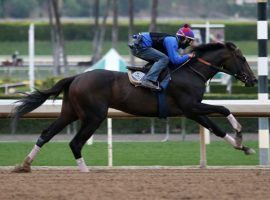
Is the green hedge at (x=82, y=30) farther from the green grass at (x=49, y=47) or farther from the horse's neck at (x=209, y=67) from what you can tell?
the horse's neck at (x=209, y=67)

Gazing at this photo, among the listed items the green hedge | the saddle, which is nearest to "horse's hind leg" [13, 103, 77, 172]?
the saddle

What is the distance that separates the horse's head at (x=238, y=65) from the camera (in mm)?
10872

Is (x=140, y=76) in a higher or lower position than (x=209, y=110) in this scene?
higher

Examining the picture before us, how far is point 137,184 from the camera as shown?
9.02m

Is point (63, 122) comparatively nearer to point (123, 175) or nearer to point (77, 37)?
point (123, 175)

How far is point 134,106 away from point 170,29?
1528 inches

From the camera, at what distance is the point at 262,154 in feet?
37.5

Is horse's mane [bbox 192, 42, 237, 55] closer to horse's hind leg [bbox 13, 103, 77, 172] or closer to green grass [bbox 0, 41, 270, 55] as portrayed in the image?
horse's hind leg [bbox 13, 103, 77, 172]

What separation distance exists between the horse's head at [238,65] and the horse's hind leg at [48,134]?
204 centimetres

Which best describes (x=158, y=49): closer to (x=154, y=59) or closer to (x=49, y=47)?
(x=154, y=59)

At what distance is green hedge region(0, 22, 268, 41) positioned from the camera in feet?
162

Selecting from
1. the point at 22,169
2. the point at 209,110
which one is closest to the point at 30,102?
the point at 22,169

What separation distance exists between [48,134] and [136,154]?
8.67 feet

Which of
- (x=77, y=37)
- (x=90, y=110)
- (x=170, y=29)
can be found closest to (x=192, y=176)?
(x=90, y=110)
